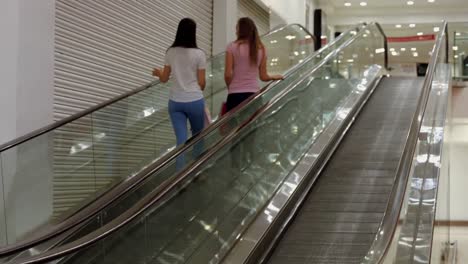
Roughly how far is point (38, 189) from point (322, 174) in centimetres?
287

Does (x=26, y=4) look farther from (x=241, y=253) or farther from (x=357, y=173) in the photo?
(x=357, y=173)

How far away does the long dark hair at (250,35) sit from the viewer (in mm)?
6254

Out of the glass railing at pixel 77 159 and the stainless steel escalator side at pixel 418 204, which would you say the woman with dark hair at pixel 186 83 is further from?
the stainless steel escalator side at pixel 418 204

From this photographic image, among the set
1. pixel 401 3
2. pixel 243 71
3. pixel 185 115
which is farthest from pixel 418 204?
pixel 401 3

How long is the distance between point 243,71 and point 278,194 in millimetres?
1250

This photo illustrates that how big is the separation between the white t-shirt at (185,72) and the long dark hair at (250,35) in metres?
0.60

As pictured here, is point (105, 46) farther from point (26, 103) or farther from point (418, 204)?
point (418, 204)

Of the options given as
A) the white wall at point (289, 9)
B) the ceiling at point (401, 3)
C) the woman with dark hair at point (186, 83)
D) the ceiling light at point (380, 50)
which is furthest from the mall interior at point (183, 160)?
the ceiling at point (401, 3)

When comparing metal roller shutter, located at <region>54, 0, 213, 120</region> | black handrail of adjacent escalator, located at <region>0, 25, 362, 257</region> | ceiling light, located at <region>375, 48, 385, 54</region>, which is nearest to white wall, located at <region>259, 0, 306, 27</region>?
ceiling light, located at <region>375, 48, 385, 54</region>

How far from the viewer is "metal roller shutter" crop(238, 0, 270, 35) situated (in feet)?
43.1

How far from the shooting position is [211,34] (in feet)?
37.9

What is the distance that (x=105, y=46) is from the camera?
25.5ft

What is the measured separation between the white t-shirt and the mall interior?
42 cm

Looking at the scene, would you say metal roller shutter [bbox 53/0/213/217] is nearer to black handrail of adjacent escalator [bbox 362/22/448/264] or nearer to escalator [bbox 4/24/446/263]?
escalator [bbox 4/24/446/263]
